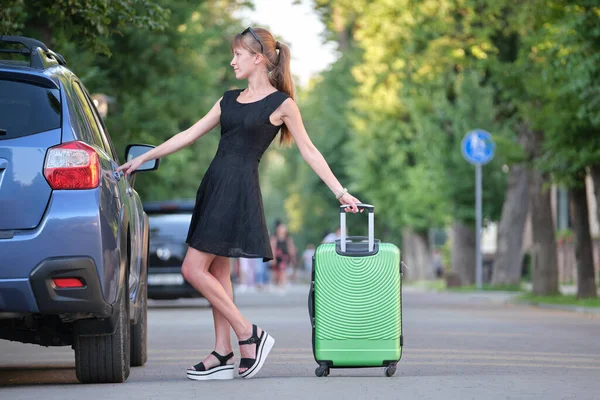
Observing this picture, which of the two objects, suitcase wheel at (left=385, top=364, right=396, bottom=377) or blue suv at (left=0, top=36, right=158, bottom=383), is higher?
blue suv at (left=0, top=36, right=158, bottom=383)

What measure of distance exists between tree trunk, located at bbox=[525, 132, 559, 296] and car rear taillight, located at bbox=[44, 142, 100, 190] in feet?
67.0

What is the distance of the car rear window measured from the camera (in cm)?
805

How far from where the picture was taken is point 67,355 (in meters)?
12.4

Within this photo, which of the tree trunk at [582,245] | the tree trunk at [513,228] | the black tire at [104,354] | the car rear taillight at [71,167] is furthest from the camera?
the tree trunk at [513,228]

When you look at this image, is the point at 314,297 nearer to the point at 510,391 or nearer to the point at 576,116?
the point at 510,391

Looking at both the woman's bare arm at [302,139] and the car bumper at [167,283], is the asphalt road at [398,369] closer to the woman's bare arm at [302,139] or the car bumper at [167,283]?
the woman's bare arm at [302,139]

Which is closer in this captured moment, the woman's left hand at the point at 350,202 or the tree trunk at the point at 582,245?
the woman's left hand at the point at 350,202

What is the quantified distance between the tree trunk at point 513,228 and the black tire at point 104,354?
25828 millimetres

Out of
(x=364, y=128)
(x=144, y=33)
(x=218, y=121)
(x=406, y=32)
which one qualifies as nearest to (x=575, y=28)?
(x=144, y=33)

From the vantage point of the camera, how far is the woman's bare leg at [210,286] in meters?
9.00

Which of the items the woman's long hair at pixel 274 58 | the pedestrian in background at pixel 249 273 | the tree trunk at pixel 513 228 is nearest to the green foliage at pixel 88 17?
the woman's long hair at pixel 274 58

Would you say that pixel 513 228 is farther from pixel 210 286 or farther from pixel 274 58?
pixel 210 286

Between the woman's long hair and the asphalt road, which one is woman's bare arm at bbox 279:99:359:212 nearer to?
the woman's long hair

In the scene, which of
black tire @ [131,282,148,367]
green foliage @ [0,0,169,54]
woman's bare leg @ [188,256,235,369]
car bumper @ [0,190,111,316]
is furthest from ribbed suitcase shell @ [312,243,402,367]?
green foliage @ [0,0,169,54]
